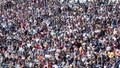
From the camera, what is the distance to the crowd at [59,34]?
79.8ft

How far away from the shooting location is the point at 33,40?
27625 mm

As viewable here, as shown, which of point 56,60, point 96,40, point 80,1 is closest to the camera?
point 56,60

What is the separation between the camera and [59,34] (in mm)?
→ 28125

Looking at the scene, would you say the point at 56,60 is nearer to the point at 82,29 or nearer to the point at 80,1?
the point at 82,29

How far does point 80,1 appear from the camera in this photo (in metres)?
34.0

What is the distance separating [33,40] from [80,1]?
292 inches

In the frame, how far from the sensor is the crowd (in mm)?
24312

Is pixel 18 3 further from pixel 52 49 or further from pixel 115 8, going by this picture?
pixel 52 49

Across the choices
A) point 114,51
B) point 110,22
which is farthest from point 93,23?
point 114,51

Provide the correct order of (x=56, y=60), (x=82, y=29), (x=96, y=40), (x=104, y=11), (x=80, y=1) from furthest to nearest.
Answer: (x=80, y=1)
(x=104, y=11)
(x=82, y=29)
(x=96, y=40)
(x=56, y=60)

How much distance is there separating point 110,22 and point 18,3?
8.66 metres

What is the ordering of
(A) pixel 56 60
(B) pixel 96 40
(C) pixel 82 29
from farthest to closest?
(C) pixel 82 29, (B) pixel 96 40, (A) pixel 56 60

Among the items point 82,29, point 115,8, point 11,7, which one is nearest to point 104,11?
point 115,8

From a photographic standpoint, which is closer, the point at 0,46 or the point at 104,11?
the point at 0,46
